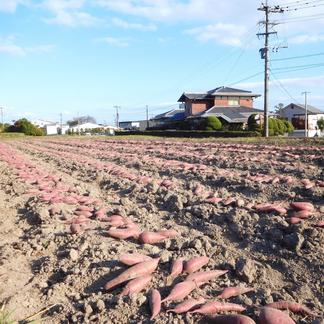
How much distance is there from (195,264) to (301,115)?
6509cm

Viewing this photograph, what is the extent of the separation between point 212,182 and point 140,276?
377 cm

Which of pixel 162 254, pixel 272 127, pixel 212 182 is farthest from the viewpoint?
pixel 272 127

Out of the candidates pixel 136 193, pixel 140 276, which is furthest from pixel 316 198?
pixel 140 276

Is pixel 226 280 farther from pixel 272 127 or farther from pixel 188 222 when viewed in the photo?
pixel 272 127

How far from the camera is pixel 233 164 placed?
8.55m

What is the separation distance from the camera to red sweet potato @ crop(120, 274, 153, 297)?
100 inches

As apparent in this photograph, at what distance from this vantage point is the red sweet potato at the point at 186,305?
2.32 metres

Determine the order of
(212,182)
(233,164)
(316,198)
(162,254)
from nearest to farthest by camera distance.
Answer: (162,254)
(316,198)
(212,182)
(233,164)

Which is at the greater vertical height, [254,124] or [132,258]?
[254,124]

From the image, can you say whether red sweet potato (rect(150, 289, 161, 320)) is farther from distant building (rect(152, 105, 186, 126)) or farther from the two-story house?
distant building (rect(152, 105, 186, 126))

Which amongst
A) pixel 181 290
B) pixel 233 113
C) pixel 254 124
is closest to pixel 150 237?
pixel 181 290

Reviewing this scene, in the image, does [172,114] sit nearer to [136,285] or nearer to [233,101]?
[233,101]

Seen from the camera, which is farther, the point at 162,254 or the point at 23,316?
the point at 162,254

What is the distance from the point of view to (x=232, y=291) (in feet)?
8.35
